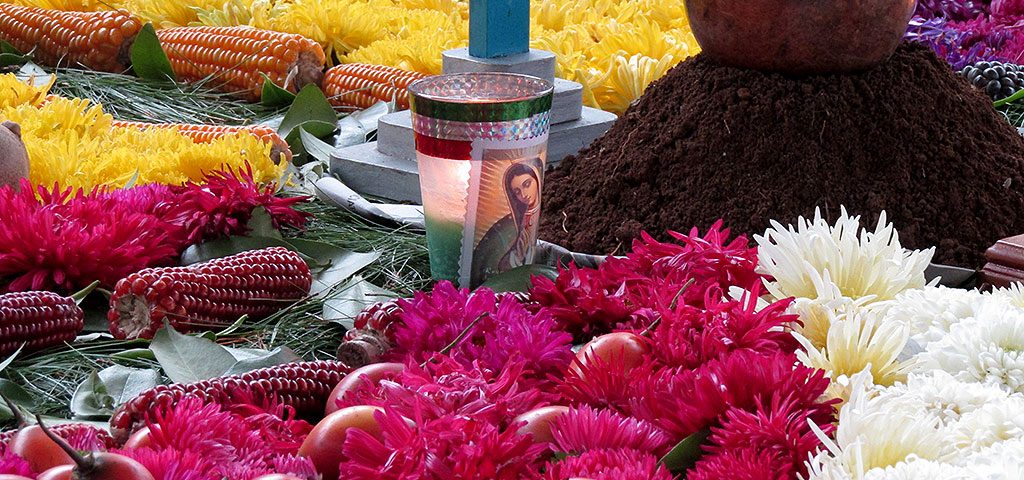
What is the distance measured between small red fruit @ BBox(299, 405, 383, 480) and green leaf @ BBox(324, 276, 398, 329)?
0.45m

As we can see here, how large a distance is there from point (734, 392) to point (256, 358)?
49 centimetres

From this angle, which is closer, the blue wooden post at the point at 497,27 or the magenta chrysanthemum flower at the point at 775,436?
the magenta chrysanthemum flower at the point at 775,436

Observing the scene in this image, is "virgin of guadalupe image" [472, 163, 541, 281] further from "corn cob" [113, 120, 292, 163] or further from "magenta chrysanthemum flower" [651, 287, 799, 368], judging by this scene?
"corn cob" [113, 120, 292, 163]

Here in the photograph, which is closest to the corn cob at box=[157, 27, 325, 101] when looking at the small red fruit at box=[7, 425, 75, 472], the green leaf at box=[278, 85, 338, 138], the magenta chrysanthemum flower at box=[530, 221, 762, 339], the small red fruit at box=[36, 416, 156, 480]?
the green leaf at box=[278, 85, 338, 138]

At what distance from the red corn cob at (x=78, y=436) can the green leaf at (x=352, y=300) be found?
37 centimetres

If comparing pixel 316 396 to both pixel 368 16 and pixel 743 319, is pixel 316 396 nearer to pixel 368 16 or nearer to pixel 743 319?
pixel 743 319

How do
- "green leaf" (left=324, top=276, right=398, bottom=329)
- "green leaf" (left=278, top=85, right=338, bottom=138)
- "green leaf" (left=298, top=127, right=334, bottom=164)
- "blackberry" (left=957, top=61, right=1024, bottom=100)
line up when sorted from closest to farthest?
"green leaf" (left=324, top=276, right=398, bottom=329), "green leaf" (left=298, top=127, right=334, bottom=164), "green leaf" (left=278, top=85, right=338, bottom=138), "blackberry" (left=957, top=61, right=1024, bottom=100)

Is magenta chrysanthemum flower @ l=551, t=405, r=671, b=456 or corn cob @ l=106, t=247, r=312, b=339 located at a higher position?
magenta chrysanthemum flower @ l=551, t=405, r=671, b=456

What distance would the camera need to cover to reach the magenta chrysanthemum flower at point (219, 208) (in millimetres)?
1351

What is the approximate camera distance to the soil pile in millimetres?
1450

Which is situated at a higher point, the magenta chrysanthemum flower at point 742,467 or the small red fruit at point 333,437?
the magenta chrysanthemum flower at point 742,467

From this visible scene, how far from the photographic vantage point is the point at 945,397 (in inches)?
28.3

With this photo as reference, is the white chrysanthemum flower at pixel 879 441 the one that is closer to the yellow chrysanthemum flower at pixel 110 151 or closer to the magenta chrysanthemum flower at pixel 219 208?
the magenta chrysanthemum flower at pixel 219 208

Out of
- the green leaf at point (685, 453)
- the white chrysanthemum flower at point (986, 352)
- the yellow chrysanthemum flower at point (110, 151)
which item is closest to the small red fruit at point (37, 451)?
the green leaf at point (685, 453)
